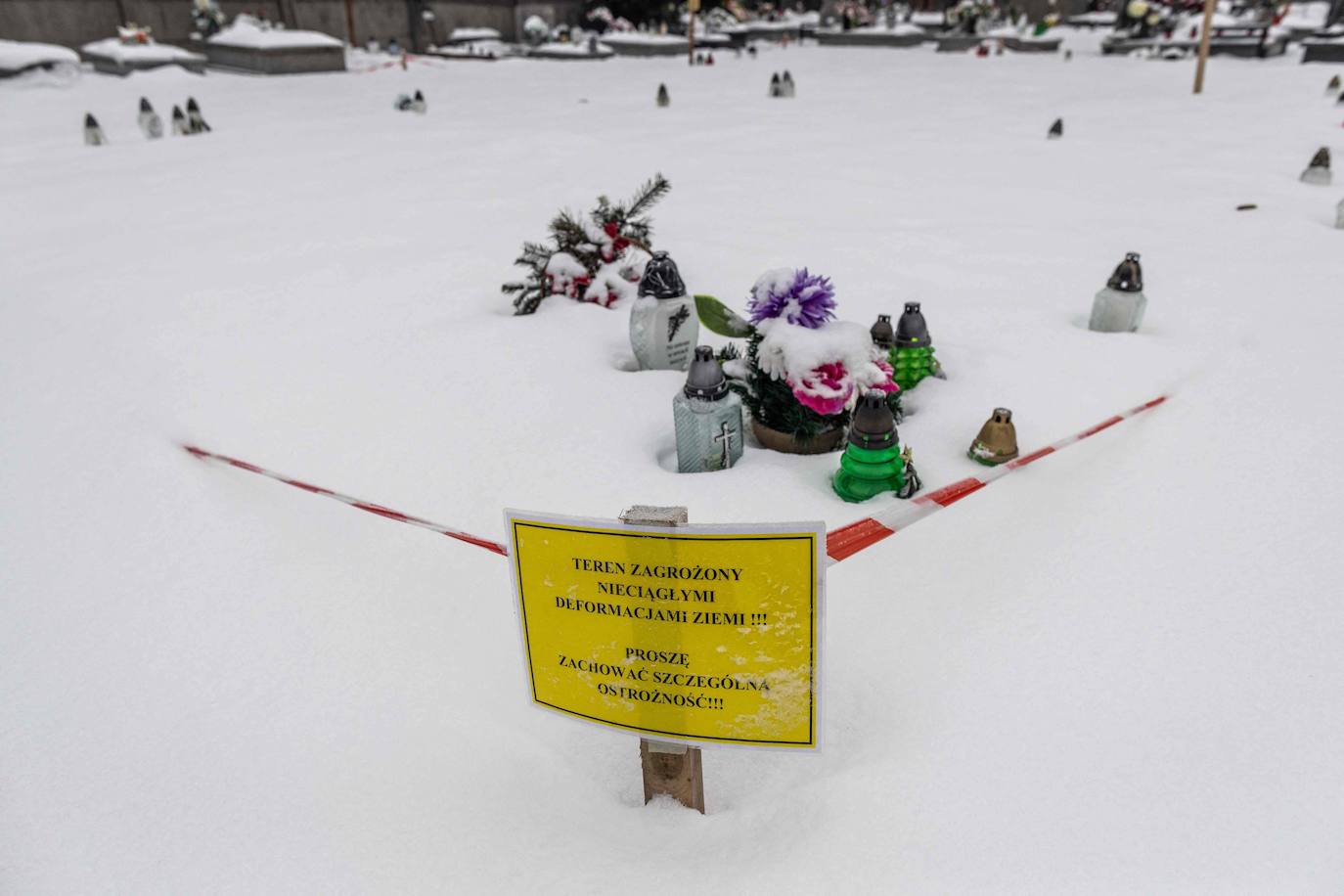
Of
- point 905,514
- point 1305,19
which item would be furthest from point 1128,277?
point 1305,19

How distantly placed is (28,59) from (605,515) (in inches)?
615

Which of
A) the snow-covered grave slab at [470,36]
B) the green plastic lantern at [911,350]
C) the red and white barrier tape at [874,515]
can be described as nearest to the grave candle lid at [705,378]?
the red and white barrier tape at [874,515]

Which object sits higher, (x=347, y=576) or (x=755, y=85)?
(x=755, y=85)

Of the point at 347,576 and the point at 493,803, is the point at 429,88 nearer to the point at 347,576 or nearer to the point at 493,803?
the point at 347,576

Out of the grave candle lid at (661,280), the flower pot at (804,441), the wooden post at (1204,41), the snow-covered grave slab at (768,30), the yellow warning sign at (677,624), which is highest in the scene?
the snow-covered grave slab at (768,30)

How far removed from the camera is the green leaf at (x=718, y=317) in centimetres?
253

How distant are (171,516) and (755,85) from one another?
1241 centimetres

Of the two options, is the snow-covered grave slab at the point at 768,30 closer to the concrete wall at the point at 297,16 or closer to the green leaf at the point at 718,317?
the concrete wall at the point at 297,16

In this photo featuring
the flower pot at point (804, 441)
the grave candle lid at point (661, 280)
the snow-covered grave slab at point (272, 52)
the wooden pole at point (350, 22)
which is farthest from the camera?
the wooden pole at point (350, 22)

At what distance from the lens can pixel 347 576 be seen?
207 centimetres

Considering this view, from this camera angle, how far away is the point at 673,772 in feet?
4.65

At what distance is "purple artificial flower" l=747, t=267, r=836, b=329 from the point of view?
2258mm

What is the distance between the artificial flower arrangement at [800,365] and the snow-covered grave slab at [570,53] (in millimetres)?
17941

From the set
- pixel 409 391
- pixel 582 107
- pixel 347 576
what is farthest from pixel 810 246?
pixel 582 107
